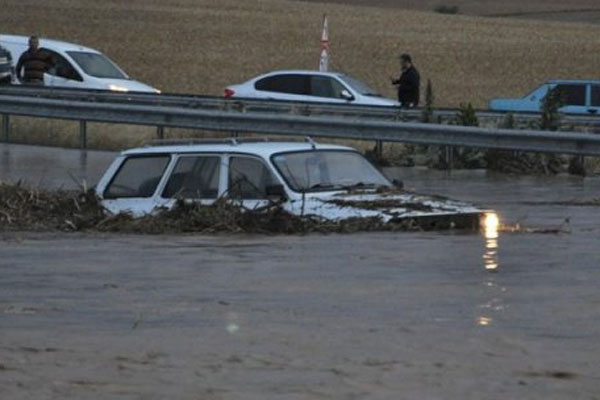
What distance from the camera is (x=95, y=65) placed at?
1604 inches

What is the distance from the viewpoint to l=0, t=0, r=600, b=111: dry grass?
59406mm

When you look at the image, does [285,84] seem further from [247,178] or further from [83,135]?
[247,178]

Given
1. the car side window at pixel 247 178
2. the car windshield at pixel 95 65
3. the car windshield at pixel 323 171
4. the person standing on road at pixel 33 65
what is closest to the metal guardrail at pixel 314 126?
the person standing on road at pixel 33 65

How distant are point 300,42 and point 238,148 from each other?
50367mm

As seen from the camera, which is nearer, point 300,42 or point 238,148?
point 238,148

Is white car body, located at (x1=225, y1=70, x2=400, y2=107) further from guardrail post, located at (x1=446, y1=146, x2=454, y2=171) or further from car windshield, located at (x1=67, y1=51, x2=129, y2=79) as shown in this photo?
guardrail post, located at (x1=446, y1=146, x2=454, y2=171)

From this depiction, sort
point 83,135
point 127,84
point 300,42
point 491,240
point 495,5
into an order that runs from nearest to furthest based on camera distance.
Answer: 1. point 491,240
2. point 83,135
3. point 127,84
4. point 300,42
5. point 495,5

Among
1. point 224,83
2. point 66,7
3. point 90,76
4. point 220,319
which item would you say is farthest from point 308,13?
point 220,319

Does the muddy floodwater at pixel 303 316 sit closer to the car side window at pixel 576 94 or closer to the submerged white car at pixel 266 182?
the submerged white car at pixel 266 182

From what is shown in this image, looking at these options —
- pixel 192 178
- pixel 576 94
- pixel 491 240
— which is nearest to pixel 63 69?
pixel 576 94

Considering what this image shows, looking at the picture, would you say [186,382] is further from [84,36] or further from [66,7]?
[66,7]

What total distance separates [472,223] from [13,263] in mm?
4169

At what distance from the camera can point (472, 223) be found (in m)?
17.1

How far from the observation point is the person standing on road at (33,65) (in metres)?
38.1
